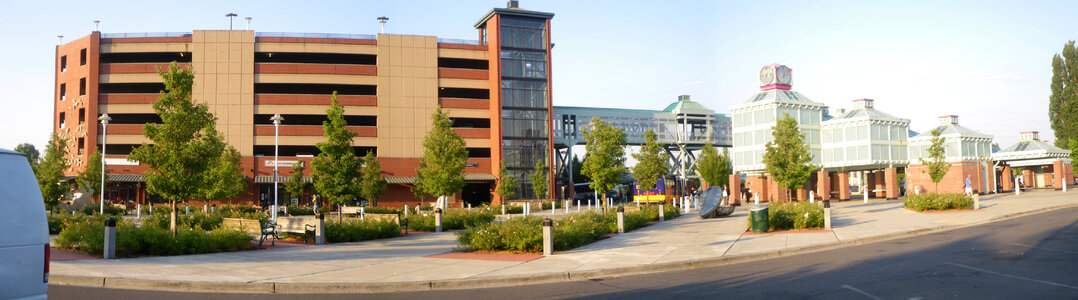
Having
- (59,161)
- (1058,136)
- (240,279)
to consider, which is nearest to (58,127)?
(59,161)

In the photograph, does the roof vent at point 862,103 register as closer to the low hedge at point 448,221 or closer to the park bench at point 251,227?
the low hedge at point 448,221

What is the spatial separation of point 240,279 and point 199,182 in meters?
9.56

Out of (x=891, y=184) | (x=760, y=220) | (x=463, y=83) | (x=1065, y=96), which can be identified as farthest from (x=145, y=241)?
(x=1065, y=96)

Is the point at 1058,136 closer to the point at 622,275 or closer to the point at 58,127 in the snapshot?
the point at 622,275

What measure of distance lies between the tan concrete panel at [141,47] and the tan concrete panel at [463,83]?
21.2m

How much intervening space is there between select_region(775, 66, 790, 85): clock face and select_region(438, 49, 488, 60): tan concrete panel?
25582mm

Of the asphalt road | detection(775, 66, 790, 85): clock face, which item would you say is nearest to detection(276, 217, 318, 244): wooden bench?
the asphalt road

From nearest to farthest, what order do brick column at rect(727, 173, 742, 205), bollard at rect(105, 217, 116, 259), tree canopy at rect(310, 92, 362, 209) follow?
bollard at rect(105, 217, 116, 259)
tree canopy at rect(310, 92, 362, 209)
brick column at rect(727, 173, 742, 205)

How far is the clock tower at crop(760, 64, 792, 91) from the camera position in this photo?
2071 inches

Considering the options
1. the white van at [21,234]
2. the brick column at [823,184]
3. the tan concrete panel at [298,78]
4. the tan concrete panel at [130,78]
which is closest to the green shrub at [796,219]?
the white van at [21,234]

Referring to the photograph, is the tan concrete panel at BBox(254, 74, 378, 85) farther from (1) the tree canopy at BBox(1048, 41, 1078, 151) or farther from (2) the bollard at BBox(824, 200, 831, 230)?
(1) the tree canopy at BBox(1048, 41, 1078, 151)

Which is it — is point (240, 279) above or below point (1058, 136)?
below

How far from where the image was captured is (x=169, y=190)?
742 inches

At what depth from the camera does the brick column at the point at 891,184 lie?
157 ft
